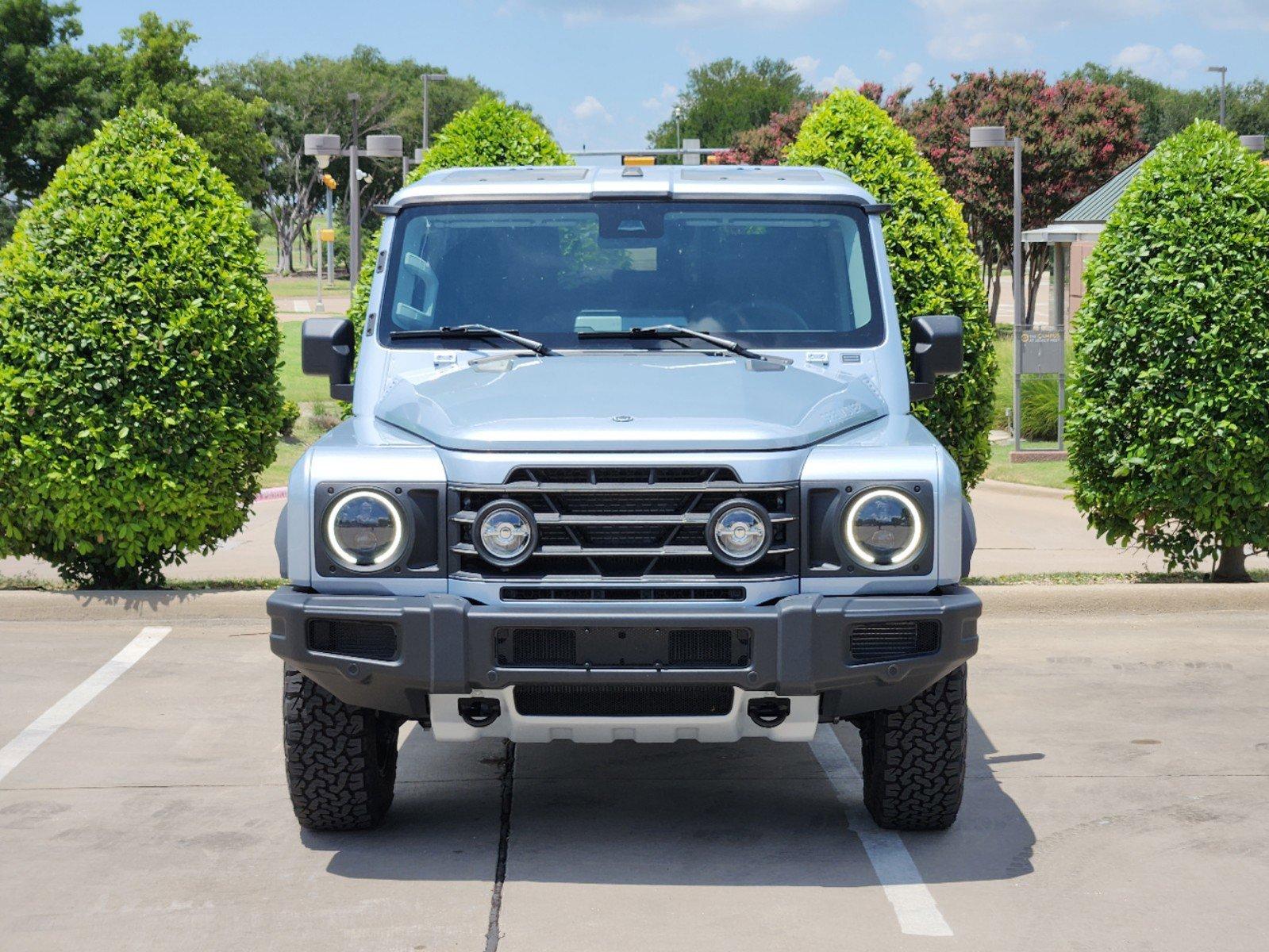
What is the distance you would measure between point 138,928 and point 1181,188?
286 inches

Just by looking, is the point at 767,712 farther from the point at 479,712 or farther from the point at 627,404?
the point at 627,404

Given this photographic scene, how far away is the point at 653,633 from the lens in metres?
4.82

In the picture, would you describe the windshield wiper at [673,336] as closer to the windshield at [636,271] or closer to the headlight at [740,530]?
the windshield at [636,271]

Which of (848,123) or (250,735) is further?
(848,123)

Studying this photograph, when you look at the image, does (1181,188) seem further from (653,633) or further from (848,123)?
(653,633)

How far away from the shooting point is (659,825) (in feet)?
18.9

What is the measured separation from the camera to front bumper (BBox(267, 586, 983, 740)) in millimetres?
4777

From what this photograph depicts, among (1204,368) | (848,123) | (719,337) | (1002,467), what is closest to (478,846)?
(719,337)

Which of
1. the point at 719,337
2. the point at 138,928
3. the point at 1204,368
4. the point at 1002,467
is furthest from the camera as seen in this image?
the point at 1002,467

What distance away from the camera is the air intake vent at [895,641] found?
4.87m

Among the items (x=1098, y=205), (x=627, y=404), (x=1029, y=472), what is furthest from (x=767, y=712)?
(x=1098, y=205)

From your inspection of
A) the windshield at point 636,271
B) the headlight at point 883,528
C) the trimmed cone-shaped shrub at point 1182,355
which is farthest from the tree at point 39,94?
the headlight at point 883,528

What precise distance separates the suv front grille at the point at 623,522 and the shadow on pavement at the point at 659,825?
0.99m

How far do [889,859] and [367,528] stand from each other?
6.45ft
